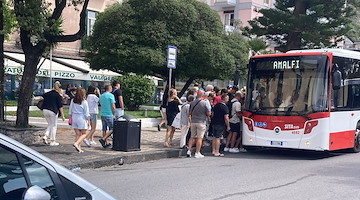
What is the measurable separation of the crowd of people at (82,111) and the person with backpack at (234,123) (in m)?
3.32

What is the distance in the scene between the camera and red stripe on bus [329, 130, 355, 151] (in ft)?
38.6

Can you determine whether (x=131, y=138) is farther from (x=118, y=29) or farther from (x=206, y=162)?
(x=118, y=29)

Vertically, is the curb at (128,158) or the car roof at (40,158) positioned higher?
the car roof at (40,158)

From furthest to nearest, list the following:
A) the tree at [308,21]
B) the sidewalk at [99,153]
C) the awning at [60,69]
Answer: the awning at [60,69], the tree at [308,21], the sidewalk at [99,153]

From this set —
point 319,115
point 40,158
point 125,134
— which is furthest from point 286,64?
point 40,158

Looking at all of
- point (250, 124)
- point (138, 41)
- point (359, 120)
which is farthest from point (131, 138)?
point (138, 41)

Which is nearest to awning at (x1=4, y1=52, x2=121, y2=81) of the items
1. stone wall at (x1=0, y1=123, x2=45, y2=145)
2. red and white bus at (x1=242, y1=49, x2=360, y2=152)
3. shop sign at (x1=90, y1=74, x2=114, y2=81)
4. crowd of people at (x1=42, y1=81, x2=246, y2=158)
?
shop sign at (x1=90, y1=74, x2=114, y2=81)

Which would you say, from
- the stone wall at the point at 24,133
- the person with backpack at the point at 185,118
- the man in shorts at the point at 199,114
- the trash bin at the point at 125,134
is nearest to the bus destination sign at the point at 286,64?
the man in shorts at the point at 199,114

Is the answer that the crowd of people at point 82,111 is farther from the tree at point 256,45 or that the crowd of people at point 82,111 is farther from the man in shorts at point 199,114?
the tree at point 256,45

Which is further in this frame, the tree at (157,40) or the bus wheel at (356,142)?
the tree at (157,40)

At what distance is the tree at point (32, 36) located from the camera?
11586mm

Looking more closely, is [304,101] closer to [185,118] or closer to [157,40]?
[185,118]

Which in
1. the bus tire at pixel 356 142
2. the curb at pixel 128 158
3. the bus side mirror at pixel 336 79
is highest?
the bus side mirror at pixel 336 79

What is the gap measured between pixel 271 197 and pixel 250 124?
5.19 m
